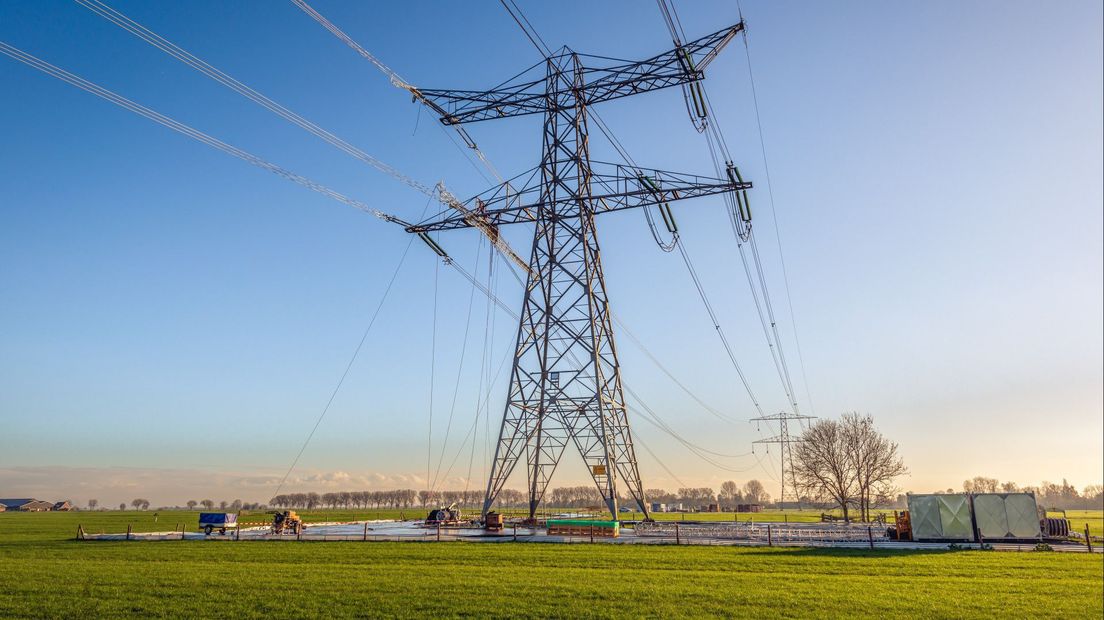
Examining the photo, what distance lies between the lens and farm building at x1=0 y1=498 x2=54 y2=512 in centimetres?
16538

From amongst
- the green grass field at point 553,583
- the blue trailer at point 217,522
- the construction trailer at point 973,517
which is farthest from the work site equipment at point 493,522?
the construction trailer at point 973,517

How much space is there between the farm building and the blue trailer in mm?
176974

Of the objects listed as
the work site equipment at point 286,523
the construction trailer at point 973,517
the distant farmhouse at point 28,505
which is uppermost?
the construction trailer at point 973,517

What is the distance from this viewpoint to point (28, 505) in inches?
6634

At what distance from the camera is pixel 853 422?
61.7 m

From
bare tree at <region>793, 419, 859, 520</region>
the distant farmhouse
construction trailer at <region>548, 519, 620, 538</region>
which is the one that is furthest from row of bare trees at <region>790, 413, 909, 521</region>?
the distant farmhouse

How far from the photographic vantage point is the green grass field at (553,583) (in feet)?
44.2

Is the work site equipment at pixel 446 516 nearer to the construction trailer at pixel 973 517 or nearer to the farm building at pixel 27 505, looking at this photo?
the construction trailer at pixel 973 517

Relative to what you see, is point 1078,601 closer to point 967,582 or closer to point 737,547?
point 967,582

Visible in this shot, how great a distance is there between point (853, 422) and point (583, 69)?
45.1 metres

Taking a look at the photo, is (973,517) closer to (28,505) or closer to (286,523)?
(286,523)

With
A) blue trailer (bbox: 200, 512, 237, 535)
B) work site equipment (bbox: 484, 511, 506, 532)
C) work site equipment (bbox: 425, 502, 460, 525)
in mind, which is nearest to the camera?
blue trailer (bbox: 200, 512, 237, 535)

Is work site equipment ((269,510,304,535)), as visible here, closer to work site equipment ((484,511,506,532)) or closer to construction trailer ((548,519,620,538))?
work site equipment ((484,511,506,532))

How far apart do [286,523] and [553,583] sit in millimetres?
27471
